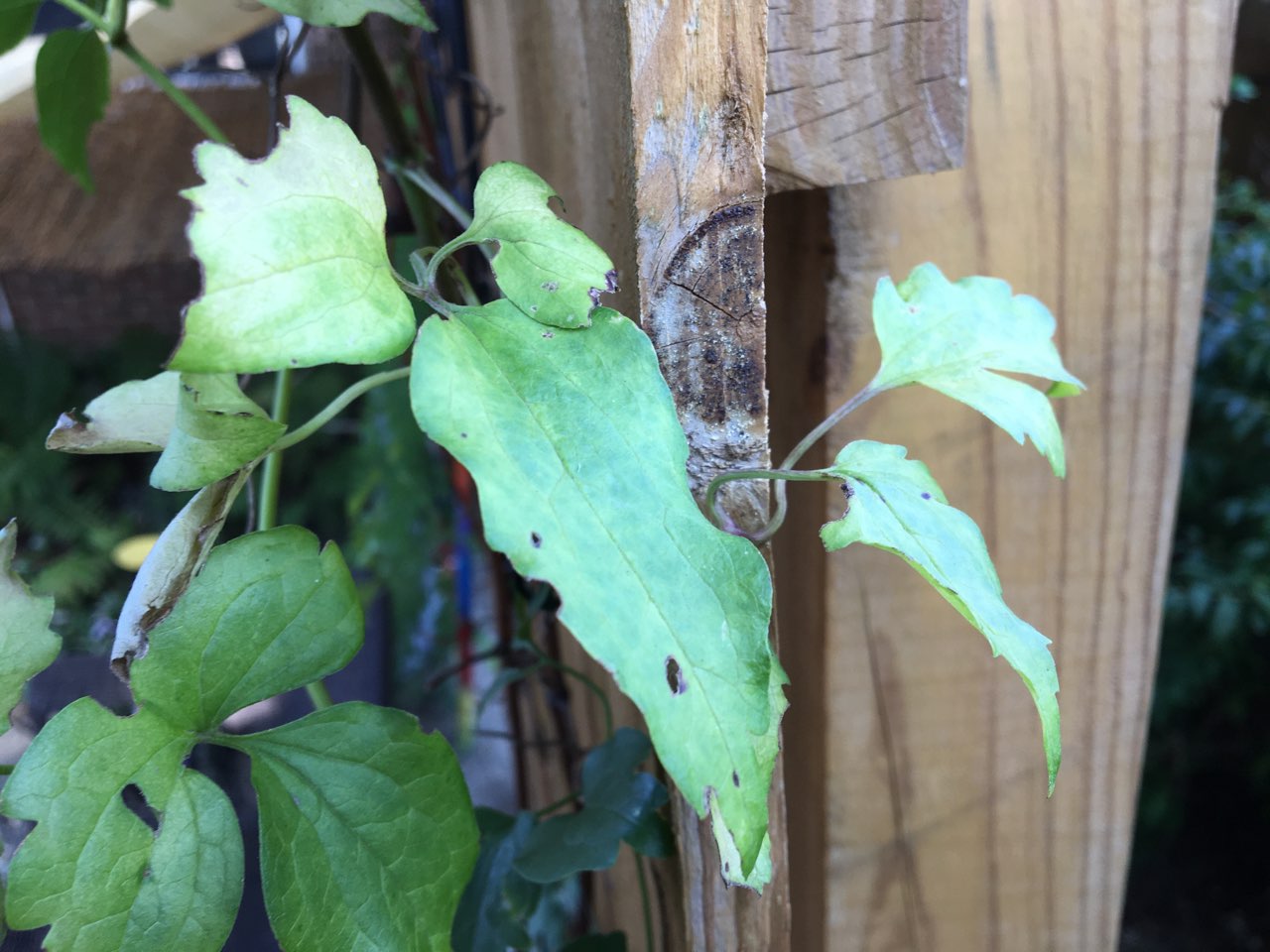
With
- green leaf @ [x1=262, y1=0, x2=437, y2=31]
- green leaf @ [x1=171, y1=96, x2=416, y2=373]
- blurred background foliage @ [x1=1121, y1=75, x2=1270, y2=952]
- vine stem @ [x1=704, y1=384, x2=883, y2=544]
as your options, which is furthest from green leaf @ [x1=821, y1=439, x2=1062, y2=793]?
blurred background foliage @ [x1=1121, y1=75, x2=1270, y2=952]

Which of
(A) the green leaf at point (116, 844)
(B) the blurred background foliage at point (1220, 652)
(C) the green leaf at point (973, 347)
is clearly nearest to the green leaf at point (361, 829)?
(A) the green leaf at point (116, 844)


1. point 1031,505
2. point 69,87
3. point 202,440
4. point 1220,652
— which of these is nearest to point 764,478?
point 202,440

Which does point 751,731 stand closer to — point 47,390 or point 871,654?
point 871,654

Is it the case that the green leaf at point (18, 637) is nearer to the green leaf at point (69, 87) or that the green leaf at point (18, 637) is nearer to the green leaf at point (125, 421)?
the green leaf at point (125, 421)

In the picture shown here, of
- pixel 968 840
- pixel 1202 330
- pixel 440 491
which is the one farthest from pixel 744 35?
pixel 440 491

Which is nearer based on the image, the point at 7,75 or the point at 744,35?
the point at 744,35
